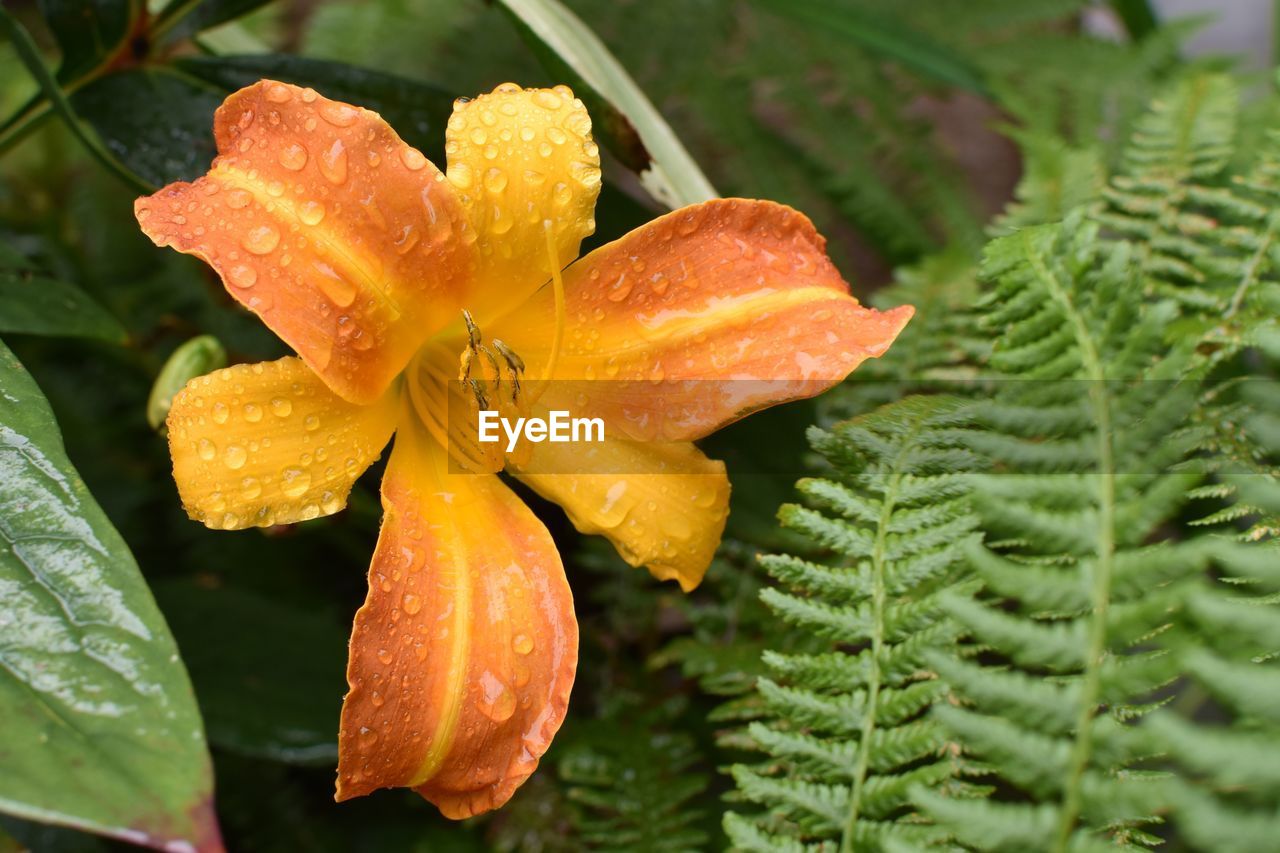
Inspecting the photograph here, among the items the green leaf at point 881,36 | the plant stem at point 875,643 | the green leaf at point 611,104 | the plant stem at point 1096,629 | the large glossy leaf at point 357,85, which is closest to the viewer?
the plant stem at point 1096,629

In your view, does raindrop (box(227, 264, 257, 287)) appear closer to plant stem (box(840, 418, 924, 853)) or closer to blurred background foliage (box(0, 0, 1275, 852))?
blurred background foliage (box(0, 0, 1275, 852))

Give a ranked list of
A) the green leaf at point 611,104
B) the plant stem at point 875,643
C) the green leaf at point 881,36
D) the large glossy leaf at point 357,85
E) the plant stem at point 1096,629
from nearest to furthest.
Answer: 1. the plant stem at point 1096,629
2. the plant stem at point 875,643
3. the green leaf at point 611,104
4. the large glossy leaf at point 357,85
5. the green leaf at point 881,36

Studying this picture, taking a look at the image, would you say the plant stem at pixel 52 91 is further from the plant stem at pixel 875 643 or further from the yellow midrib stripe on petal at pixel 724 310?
the plant stem at pixel 875 643

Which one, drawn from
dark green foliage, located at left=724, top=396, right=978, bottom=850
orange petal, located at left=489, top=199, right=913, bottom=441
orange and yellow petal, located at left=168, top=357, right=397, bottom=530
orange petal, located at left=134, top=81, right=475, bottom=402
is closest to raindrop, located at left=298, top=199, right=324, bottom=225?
orange petal, located at left=134, top=81, right=475, bottom=402

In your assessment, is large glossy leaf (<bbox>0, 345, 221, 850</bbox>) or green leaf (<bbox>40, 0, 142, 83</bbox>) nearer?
large glossy leaf (<bbox>0, 345, 221, 850</bbox>)

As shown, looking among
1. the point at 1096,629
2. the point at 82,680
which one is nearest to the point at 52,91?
the point at 82,680

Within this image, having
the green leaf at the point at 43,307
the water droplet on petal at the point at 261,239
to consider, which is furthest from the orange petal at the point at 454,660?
the green leaf at the point at 43,307
